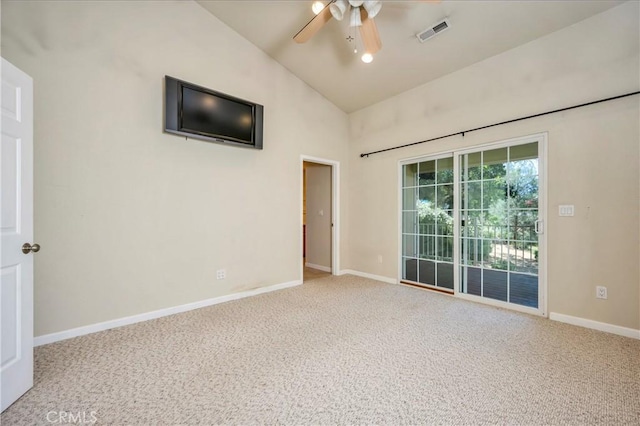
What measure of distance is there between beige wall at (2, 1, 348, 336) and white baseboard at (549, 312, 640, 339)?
3.44m

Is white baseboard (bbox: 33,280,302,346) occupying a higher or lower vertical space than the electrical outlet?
lower

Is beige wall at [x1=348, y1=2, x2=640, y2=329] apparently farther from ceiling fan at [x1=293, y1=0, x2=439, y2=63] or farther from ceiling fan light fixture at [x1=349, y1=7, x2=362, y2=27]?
ceiling fan light fixture at [x1=349, y1=7, x2=362, y2=27]

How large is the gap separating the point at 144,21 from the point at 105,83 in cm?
84

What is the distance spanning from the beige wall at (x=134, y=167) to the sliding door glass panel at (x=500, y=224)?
2.69 metres

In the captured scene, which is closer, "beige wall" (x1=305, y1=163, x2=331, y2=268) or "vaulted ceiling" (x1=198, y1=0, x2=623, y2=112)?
"vaulted ceiling" (x1=198, y1=0, x2=623, y2=112)

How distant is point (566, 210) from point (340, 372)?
286 cm

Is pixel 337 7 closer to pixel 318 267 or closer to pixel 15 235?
pixel 15 235

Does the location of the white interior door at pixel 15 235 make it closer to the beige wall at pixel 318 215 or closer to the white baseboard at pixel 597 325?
the beige wall at pixel 318 215

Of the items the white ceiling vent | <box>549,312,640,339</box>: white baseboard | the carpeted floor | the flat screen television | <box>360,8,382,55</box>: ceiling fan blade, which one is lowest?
the carpeted floor

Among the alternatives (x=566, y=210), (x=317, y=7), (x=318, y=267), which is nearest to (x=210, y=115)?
(x=317, y=7)

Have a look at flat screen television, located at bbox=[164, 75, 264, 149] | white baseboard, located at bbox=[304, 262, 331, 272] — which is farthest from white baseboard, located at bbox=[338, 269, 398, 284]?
flat screen television, located at bbox=[164, 75, 264, 149]

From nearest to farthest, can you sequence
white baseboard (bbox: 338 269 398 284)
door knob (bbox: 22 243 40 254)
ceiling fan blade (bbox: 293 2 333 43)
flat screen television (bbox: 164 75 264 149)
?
1. door knob (bbox: 22 243 40 254)
2. ceiling fan blade (bbox: 293 2 333 43)
3. flat screen television (bbox: 164 75 264 149)
4. white baseboard (bbox: 338 269 398 284)

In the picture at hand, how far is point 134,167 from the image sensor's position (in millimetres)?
2912

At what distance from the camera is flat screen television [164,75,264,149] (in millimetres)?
3030
